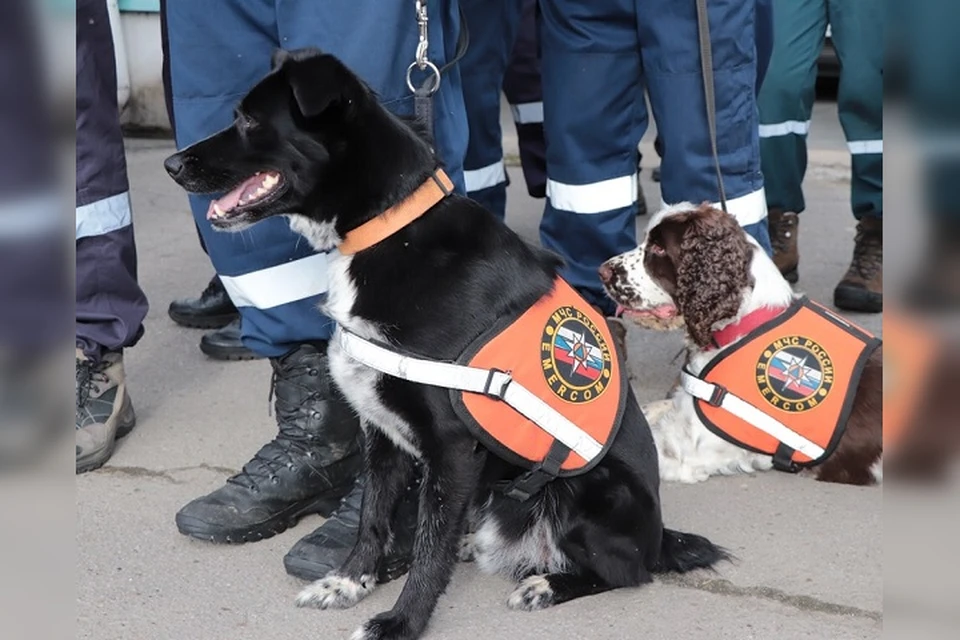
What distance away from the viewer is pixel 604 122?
12.6ft

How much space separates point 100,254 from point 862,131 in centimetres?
313

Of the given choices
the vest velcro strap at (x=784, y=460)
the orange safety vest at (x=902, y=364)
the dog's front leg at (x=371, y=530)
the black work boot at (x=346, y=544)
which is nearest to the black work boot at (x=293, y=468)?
the black work boot at (x=346, y=544)

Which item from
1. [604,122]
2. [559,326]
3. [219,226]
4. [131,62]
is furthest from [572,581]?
[131,62]

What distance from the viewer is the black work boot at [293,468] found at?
302 centimetres

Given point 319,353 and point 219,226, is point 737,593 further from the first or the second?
point 219,226

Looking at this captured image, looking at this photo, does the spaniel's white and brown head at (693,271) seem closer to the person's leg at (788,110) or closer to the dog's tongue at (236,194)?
the person's leg at (788,110)

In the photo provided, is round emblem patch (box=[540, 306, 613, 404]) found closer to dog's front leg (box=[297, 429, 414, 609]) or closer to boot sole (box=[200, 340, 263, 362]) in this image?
dog's front leg (box=[297, 429, 414, 609])

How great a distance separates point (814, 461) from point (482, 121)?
6.01ft

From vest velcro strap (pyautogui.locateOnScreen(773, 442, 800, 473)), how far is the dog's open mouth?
1759 millimetres

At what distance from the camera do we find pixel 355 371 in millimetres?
2635

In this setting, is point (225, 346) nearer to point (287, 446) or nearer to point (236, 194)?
point (287, 446)

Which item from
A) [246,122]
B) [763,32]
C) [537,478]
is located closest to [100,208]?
[246,122]

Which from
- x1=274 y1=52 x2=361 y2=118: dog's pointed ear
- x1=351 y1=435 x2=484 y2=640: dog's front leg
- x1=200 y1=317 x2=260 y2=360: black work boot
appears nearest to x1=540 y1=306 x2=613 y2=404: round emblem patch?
x1=351 y1=435 x2=484 y2=640: dog's front leg

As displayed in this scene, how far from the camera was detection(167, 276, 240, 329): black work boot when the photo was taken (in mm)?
4613
